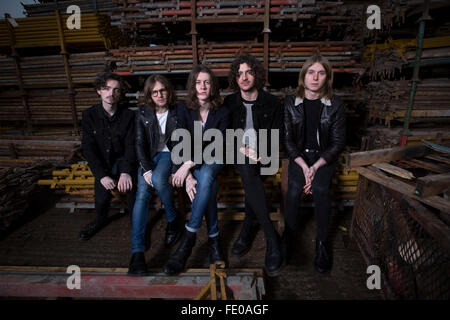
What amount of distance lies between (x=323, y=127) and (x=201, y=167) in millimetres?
1505

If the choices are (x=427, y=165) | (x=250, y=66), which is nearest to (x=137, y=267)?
(x=250, y=66)

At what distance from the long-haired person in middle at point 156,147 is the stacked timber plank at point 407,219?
2083 millimetres

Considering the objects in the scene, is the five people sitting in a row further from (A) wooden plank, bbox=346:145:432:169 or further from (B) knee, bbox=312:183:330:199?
(A) wooden plank, bbox=346:145:432:169

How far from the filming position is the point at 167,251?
2789 millimetres

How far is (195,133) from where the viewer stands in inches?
103

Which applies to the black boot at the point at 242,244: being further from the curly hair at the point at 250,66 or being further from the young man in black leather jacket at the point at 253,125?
the curly hair at the point at 250,66

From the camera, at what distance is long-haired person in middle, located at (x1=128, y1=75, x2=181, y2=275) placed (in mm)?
2613

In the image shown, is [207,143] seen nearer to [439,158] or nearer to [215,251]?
[215,251]

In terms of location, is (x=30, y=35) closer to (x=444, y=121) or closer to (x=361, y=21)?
(x=361, y=21)

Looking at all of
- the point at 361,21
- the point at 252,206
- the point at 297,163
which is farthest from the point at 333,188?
the point at 361,21

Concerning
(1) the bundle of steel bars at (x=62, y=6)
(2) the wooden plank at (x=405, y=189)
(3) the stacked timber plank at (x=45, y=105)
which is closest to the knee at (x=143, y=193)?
(2) the wooden plank at (x=405, y=189)

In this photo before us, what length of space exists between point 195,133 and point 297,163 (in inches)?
49.3

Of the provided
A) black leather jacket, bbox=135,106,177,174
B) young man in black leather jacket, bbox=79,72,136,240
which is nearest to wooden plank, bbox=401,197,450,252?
black leather jacket, bbox=135,106,177,174

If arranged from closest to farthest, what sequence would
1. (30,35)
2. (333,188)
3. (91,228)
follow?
(91,228)
(333,188)
(30,35)
